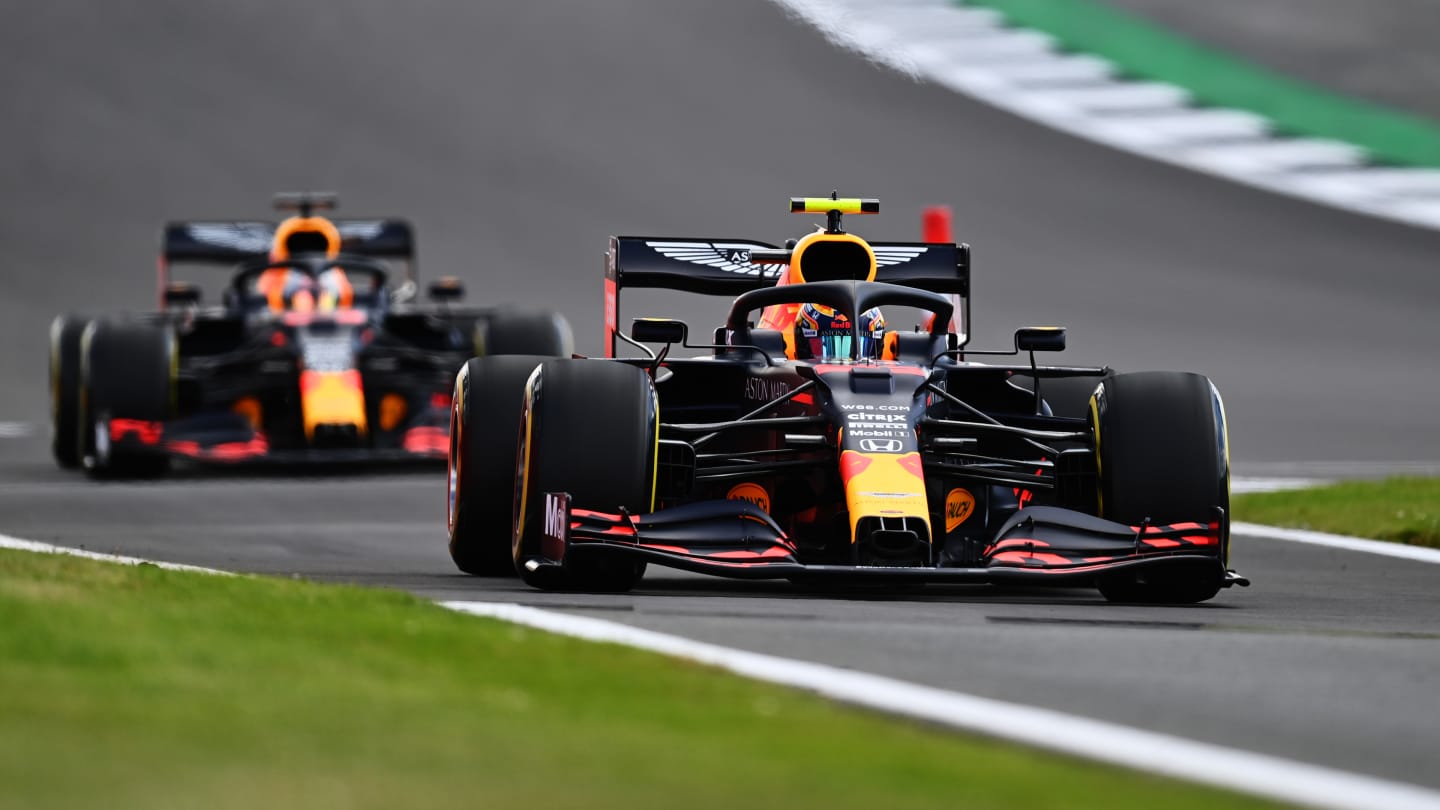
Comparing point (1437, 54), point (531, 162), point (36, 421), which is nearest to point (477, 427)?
point (36, 421)

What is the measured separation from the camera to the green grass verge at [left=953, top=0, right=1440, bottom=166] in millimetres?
33781

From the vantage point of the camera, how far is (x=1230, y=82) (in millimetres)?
35125

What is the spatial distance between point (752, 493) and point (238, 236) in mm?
11730

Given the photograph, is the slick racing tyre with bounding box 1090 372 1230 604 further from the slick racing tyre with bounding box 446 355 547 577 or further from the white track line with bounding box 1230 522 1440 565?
the white track line with bounding box 1230 522 1440 565

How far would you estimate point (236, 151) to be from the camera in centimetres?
3500

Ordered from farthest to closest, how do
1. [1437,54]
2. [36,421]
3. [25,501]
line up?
[1437,54] → [36,421] → [25,501]

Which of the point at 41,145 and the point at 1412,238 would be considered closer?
the point at 1412,238

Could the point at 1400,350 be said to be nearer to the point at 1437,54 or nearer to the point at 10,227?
the point at 1437,54

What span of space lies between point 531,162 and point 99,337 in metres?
17.1

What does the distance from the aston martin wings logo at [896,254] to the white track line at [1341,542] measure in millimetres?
2785

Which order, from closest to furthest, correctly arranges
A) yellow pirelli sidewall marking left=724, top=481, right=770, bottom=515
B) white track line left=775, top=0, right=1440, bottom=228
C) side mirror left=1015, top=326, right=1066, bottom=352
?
yellow pirelli sidewall marking left=724, top=481, right=770, bottom=515, side mirror left=1015, top=326, right=1066, bottom=352, white track line left=775, top=0, right=1440, bottom=228

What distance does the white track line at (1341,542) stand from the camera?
42.2 ft

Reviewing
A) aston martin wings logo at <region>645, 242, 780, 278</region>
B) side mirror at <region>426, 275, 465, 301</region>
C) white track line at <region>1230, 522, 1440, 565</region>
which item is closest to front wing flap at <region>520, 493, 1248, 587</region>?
aston martin wings logo at <region>645, 242, 780, 278</region>

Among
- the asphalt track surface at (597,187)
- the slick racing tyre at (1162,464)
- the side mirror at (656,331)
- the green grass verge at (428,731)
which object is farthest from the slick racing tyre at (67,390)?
the green grass verge at (428,731)
